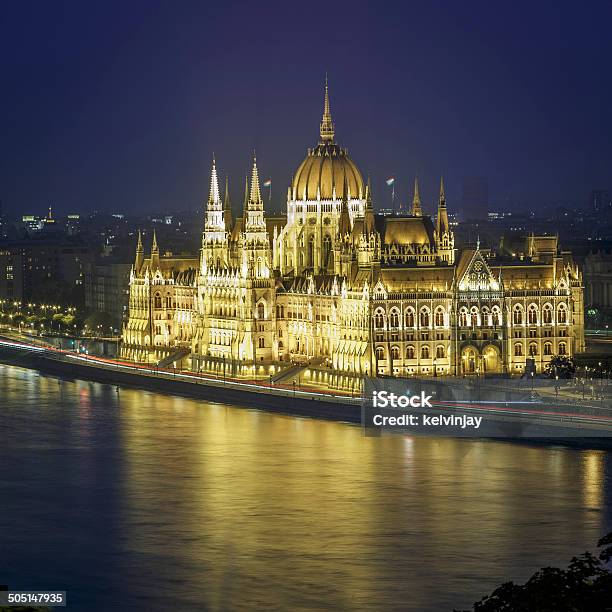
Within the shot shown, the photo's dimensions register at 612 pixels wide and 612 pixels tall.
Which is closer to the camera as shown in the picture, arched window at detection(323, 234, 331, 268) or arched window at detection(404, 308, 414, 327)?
arched window at detection(404, 308, 414, 327)

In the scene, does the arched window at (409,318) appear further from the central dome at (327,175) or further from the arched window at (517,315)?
the central dome at (327,175)

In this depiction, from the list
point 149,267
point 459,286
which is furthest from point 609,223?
point 459,286

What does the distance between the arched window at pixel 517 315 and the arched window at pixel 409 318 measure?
3608 mm

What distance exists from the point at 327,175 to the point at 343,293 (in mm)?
9345

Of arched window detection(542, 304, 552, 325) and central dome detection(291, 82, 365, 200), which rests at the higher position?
central dome detection(291, 82, 365, 200)

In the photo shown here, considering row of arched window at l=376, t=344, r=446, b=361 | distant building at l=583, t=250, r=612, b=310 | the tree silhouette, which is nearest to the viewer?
the tree silhouette

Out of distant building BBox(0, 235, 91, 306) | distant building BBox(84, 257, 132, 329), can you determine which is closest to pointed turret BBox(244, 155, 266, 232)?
distant building BBox(84, 257, 132, 329)

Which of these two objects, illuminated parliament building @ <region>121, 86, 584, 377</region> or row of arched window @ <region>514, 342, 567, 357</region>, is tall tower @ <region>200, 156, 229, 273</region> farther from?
row of arched window @ <region>514, 342, 567, 357</region>

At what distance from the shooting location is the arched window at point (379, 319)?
71688mm

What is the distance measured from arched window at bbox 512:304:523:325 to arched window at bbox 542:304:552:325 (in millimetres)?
869

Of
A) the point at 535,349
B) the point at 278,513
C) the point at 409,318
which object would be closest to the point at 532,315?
the point at 535,349

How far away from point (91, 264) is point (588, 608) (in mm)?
88974

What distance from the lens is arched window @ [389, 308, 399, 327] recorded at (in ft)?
236

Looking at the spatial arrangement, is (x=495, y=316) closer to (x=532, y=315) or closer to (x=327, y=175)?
(x=532, y=315)
